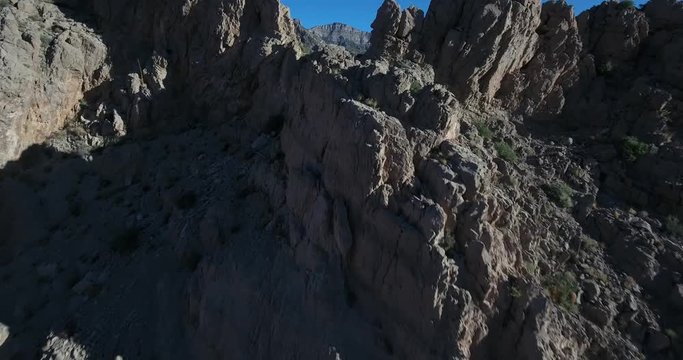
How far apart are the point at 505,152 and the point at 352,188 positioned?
6828 millimetres

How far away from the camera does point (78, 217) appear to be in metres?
23.2

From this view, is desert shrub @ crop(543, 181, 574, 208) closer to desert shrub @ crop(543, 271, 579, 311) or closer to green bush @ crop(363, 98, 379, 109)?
desert shrub @ crop(543, 271, 579, 311)

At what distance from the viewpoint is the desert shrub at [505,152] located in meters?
19.1

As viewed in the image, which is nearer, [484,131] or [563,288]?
[563,288]

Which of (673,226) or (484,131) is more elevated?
(484,131)

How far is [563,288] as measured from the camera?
1534 cm

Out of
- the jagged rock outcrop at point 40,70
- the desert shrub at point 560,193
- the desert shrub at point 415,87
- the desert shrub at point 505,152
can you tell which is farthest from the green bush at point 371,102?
the jagged rock outcrop at point 40,70

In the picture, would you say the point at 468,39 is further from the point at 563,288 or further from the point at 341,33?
the point at 341,33

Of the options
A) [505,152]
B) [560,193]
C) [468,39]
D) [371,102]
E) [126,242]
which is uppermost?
[468,39]

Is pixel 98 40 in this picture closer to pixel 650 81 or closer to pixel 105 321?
pixel 105 321

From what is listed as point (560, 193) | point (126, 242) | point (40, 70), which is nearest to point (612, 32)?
point (560, 193)

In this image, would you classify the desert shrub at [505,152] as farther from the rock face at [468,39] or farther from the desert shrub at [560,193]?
the rock face at [468,39]

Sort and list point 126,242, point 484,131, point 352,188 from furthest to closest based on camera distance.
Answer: point 126,242, point 484,131, point 352,188

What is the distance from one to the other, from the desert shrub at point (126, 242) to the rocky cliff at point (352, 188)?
0.37ft
